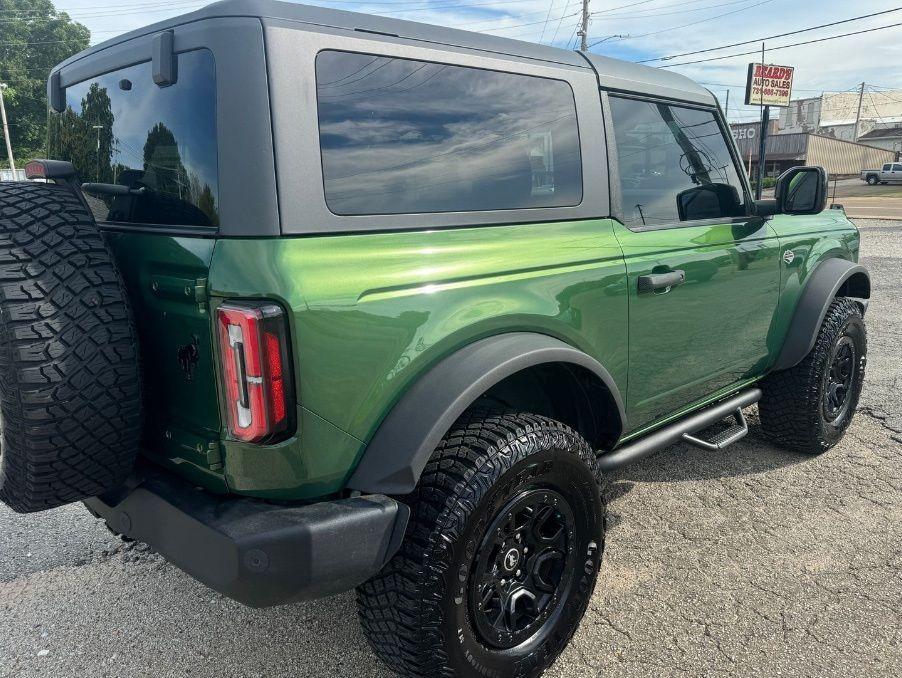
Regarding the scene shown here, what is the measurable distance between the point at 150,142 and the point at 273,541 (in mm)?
1200

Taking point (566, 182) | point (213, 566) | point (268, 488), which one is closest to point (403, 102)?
point (566, 182)

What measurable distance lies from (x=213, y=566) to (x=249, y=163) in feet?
3.34

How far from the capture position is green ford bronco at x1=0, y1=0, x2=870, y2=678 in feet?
5.61

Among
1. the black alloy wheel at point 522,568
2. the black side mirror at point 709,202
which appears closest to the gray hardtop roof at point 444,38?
the black side mirror at point 709,202

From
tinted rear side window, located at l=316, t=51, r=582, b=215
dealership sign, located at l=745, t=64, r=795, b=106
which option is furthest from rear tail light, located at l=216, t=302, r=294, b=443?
dealership sign, located at l=745, t=64, r=795, b=106

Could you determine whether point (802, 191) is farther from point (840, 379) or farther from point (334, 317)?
point (334, 317)

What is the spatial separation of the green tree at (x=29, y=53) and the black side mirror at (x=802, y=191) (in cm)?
5518

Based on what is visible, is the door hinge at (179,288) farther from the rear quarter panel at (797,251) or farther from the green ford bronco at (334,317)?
the rear quarter panel at (797,251)

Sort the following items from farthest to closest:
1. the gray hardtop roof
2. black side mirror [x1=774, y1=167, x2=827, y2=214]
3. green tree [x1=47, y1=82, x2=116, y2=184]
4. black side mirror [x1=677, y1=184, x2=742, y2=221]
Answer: black side mirror [x1=774, y1=167, x2=827, y2=214] → black side mirror [x1=677, y1=184, x2=742, y2=221] → green tree [x1=47, y1=82, x2=116, y2=184] → the gray hardtop roof

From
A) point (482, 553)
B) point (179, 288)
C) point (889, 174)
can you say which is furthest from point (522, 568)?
point (889, 174)

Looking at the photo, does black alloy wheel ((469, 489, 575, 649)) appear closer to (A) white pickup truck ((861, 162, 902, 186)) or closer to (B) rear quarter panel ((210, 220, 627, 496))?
(B) rear quarter panel ((210, 220, 627, 496))

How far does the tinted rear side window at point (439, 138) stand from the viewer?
1848 millimetres

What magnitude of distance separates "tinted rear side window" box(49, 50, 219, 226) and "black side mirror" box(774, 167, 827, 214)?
2.77m

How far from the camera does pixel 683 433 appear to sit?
3.07 metres
